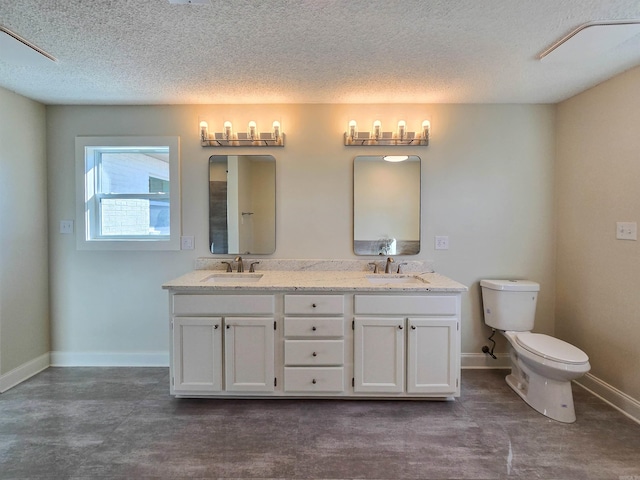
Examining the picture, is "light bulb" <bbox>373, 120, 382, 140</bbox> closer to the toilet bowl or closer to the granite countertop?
the granite countertop

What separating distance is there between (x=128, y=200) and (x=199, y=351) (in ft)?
5.19

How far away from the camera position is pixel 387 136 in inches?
104

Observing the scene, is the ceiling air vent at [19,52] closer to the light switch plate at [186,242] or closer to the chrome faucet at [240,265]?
the light switch plate at [186,242]

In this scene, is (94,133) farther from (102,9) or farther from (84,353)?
(84,353)

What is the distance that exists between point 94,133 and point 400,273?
2874 millimetres

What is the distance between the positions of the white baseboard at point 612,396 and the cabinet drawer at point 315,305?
1942 millimetres

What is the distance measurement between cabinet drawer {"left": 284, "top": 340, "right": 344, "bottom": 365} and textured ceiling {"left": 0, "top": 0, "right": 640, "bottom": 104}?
5.97 ft

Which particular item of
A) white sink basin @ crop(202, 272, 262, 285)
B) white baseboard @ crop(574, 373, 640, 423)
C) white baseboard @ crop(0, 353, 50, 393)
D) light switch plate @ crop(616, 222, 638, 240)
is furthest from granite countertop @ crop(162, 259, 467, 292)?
white baseboard @ crop(0, 353, 50, 393)

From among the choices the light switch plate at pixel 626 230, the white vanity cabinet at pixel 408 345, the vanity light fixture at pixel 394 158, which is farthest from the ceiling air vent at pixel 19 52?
the light switch plate at pixel 626 230

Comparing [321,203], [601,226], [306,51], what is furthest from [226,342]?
[601,226]

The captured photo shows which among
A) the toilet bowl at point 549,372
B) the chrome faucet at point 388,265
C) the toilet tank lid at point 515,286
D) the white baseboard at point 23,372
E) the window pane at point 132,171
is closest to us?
the toilet bowl at point 549,372

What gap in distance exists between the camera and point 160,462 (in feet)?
5.46

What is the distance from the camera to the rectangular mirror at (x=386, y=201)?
2.71 meters

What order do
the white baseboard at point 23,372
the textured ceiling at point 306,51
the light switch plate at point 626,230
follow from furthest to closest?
the white baseboard at point 23,372, the light switch plate at point 626,230, the textured ceiling at point 306,51
